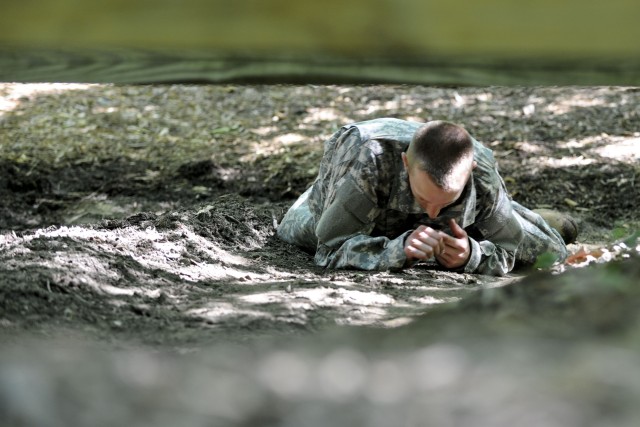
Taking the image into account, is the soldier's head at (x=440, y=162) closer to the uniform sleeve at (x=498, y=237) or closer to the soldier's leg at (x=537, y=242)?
the uniform sleeve at (x=498, y=237)

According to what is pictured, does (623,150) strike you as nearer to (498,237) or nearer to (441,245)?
(498,237)

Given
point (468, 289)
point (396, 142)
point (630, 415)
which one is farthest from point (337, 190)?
point (630, 415)

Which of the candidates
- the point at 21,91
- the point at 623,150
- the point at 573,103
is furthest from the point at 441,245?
the point at 21,91

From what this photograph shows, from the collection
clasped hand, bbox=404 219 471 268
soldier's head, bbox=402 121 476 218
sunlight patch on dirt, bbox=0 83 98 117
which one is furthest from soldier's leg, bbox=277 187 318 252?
sunlight patch on dirt, bbox=0 83 98 117

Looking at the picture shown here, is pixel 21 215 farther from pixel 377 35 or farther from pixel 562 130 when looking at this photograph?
pixel 377 35

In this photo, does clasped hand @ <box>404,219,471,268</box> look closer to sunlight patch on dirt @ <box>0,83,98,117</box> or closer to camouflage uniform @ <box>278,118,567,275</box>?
camouflage uniform @ <box>278,118,567,275</box>

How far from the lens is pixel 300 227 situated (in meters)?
5.68

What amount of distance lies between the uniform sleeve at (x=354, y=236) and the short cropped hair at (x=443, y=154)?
454mm

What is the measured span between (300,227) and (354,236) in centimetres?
75

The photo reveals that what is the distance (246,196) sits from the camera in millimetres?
7199

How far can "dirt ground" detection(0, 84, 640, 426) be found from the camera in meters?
1.54

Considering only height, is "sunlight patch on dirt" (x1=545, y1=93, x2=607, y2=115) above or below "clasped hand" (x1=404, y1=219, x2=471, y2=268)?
above

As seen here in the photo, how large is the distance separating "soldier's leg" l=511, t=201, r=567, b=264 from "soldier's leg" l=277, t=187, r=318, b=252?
1169 mm

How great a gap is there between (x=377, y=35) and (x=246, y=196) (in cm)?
502
